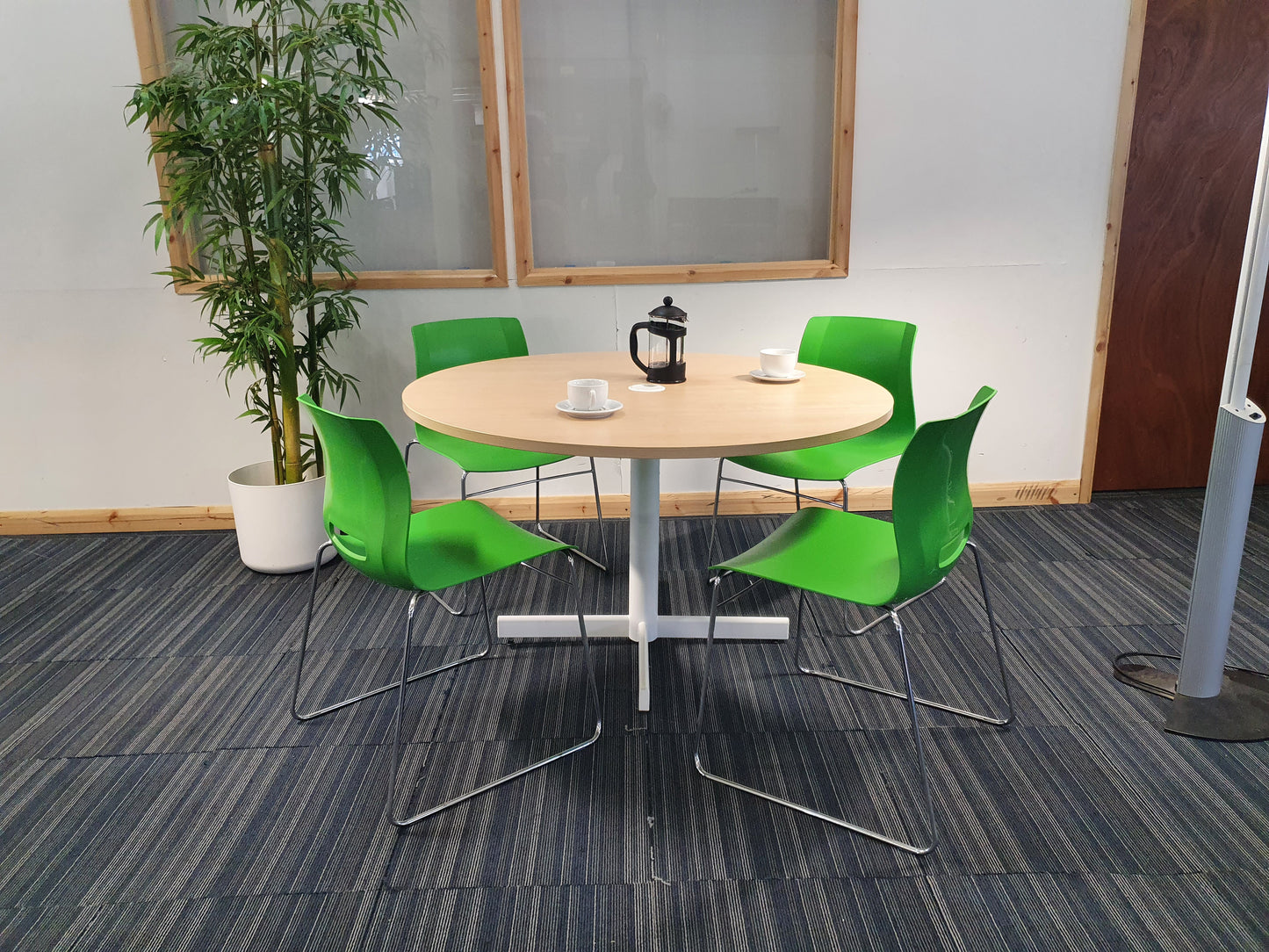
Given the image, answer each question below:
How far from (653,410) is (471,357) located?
51.9 inches

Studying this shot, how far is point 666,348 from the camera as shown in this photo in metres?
2.66

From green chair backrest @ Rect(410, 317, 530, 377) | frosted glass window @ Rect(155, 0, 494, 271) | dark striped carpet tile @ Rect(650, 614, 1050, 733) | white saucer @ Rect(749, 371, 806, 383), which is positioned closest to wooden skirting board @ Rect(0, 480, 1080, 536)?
green chair backrest @ Rect(410, 317, 530, 377)

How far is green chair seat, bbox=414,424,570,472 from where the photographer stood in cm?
306

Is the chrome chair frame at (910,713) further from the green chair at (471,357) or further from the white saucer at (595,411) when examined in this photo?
the green chair at (471,357)

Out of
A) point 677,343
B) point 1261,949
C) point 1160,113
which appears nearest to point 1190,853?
point 1261,949

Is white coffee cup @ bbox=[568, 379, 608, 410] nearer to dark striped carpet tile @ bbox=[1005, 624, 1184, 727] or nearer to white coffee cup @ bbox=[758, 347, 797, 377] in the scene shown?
white coffee cup @ bbox=[758, 347, 797, 377]

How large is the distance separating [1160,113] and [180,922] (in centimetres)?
438

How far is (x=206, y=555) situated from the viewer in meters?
3.71

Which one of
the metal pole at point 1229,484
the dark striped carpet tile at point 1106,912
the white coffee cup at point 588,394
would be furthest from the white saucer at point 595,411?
the metal pole at point 1229,484

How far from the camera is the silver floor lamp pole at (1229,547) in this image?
7.20 ft

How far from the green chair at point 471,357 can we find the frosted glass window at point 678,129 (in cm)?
53

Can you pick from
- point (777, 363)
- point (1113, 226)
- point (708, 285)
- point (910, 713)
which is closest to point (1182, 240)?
point (1113, 226)

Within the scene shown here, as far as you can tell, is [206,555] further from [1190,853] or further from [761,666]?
[1190,853]

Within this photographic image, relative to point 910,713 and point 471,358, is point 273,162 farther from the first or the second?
point 910,713
